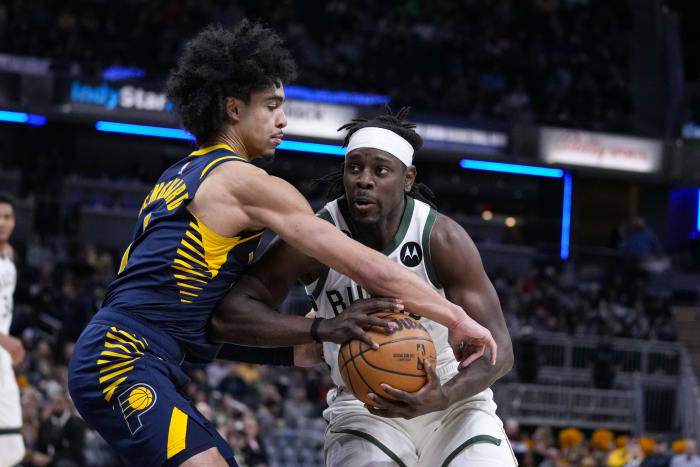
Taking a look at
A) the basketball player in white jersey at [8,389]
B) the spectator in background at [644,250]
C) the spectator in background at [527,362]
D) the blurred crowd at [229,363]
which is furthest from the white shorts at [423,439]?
the spectator in background at [644,250]

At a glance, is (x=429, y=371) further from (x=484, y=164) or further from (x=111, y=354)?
(x=484, y=164)

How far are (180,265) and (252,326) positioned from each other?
40 cm

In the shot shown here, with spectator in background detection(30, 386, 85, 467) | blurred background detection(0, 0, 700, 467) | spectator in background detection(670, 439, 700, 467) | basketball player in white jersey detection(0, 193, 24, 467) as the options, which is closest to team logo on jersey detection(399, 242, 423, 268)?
basketball player in white jersey detection(0, 193, 24, 467)

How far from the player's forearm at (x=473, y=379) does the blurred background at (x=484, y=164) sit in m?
7.87

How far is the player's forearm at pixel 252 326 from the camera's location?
13.2 feet

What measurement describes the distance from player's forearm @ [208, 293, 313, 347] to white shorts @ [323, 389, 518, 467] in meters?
0.62

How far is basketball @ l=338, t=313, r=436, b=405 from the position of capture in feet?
12.6

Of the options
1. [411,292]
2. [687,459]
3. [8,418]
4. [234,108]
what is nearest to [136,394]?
[411,292]

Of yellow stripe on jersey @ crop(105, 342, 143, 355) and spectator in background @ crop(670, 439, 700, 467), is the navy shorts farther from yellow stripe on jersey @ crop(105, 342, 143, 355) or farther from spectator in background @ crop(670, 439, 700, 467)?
spectator in background @ crop(670, 439, 700, 467)

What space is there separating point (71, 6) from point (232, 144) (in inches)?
697

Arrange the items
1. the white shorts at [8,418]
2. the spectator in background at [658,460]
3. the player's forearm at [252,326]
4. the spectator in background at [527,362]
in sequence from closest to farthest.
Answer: the player's forearm at [252,326] < the white shorts at [8,418] < the spectator in background at [658,460] < the spectator in background at [527,362]

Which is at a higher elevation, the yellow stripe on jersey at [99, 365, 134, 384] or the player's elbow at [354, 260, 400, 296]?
the player's elbow at [354, 260, 400, 296]

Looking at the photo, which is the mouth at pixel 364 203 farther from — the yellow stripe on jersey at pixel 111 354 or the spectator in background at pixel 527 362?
the spectator in background at pixel 527 362

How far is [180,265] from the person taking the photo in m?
3.87
